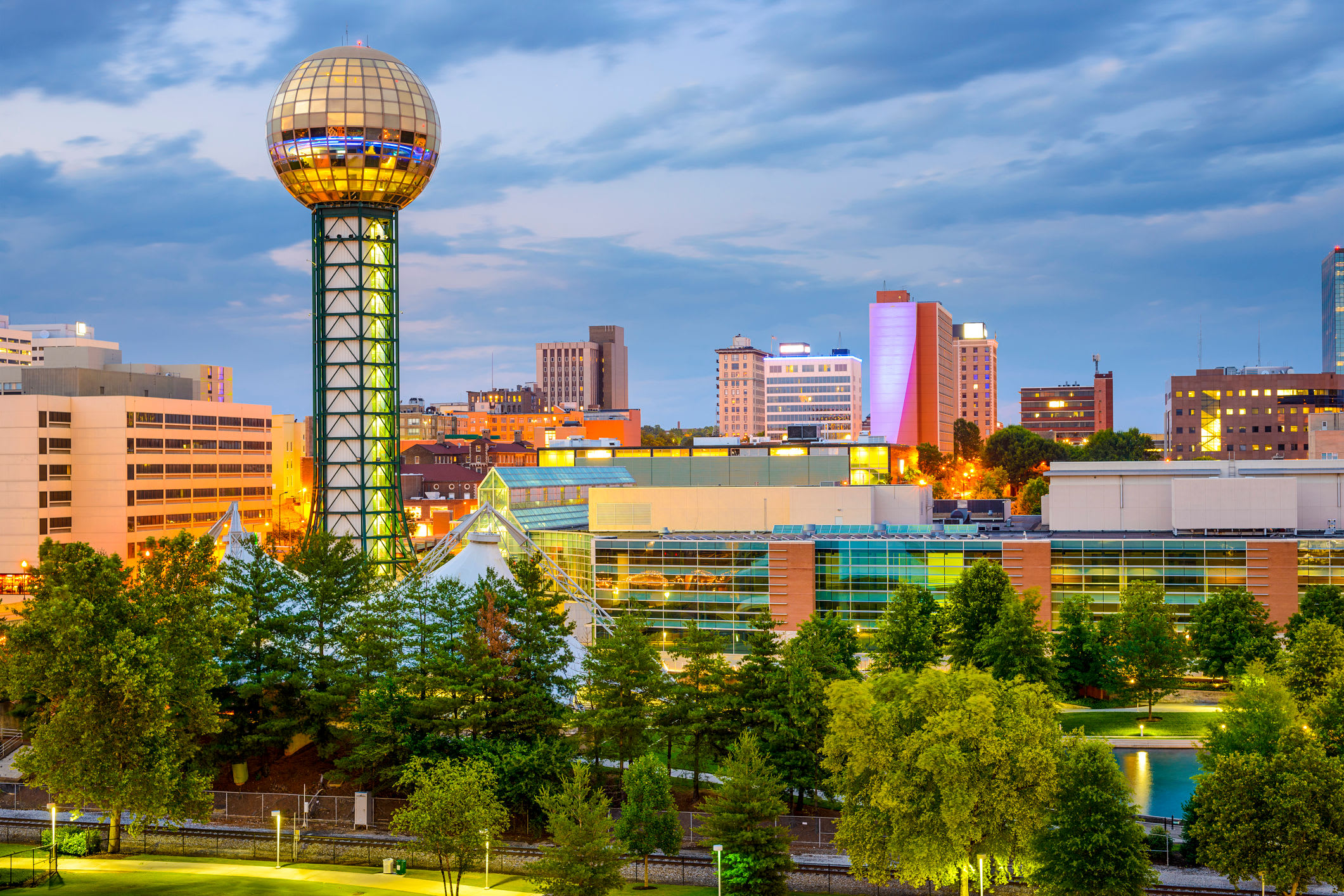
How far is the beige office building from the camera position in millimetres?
123250

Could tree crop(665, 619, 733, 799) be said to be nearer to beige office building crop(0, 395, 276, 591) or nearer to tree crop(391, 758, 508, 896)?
tree crop(391, 758, 508, 896)

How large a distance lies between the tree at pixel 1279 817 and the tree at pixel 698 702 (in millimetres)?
21471

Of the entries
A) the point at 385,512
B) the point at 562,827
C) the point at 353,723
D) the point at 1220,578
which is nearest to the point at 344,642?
the point at 353,723

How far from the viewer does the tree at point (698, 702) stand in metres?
55.9

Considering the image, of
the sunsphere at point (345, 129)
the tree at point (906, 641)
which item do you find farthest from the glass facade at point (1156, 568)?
the sunsphere at point (345, 129)

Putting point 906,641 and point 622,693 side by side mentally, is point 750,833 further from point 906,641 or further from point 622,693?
point 906,641

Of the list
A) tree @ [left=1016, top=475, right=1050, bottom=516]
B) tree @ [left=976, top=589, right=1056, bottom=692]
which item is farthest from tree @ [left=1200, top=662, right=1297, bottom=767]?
tree @ [left=1016, top=475, right=1050, bottom=516]

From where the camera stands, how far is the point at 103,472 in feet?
424

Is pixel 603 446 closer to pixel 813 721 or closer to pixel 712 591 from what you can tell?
pixel 712 591

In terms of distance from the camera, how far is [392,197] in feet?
361

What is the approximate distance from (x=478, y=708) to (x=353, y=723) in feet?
22.7

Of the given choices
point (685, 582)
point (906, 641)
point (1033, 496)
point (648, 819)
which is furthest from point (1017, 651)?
point (1033, 496)

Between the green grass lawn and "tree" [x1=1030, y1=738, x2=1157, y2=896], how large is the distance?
24864 millimetres

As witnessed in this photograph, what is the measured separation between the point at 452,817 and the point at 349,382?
223 ft
